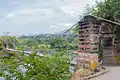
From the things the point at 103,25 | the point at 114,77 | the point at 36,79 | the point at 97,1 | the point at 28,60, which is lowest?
the point at 114,77

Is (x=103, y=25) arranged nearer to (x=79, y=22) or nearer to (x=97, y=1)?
(x=79, y=22)

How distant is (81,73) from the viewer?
838 cm

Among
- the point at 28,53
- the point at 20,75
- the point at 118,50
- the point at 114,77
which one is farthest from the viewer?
the point at 118,50

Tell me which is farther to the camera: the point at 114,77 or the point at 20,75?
the point at 114,77

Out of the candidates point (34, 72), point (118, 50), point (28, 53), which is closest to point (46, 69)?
point (34, 72)

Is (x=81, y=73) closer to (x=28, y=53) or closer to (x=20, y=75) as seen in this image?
(x=28, y=53)

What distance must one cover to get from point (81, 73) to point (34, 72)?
4.30 meters

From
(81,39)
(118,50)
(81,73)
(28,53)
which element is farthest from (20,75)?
(118,50)

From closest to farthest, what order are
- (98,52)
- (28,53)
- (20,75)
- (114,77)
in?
(20,75) → (28,53) → (114,77) → (98,52)

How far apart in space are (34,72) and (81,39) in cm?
671

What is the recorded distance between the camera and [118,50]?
11.7m

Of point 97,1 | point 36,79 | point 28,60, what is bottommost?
point 36,79

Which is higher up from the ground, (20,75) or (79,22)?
(79,22)

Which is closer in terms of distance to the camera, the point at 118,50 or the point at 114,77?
the point at 114,77
